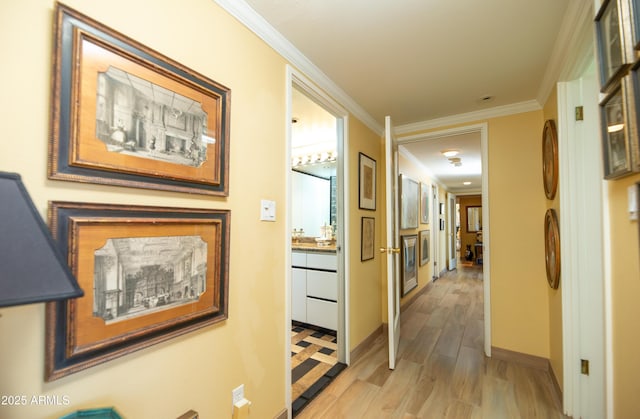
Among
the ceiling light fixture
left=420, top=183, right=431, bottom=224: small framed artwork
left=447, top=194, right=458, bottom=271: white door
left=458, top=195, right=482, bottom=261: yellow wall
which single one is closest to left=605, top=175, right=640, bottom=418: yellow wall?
the ceiling light fixture

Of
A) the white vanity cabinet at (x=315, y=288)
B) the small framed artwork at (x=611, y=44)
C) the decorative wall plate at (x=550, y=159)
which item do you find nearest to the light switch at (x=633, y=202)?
the small framed artwork at (x=611, y=44)

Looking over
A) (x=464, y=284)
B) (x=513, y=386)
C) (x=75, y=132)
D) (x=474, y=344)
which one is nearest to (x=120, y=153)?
(x=75, y=132)

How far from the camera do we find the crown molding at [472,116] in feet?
8.41

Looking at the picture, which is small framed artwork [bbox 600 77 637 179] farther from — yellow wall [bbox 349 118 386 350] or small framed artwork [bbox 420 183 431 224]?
small framed artwork [bbox 420 183 431 224]

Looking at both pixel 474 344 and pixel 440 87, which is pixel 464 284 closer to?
pixel 474 344

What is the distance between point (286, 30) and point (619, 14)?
1.46m

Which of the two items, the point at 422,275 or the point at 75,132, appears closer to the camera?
the point at 75,132

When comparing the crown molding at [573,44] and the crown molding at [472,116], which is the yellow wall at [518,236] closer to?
the crown molding at [472,116]

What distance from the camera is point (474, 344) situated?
2.89m

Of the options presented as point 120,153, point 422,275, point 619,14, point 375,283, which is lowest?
point 422,275

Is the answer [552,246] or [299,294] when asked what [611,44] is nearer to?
[552,246]

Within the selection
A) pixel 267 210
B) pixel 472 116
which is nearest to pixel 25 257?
pixel 267 210

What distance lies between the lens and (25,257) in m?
0.52

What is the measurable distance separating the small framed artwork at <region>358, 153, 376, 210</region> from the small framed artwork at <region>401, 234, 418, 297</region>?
1.12 meters
